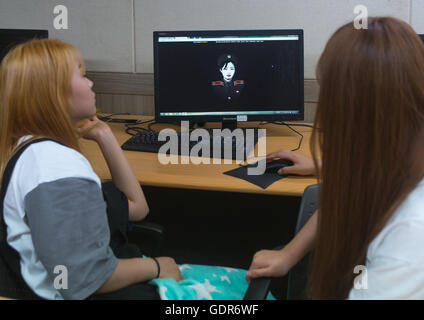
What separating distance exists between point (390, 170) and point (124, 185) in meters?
0.81

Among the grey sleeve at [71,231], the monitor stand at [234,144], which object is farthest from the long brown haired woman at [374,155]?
the monitor stand at [234,144]

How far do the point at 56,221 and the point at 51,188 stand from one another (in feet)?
0.20

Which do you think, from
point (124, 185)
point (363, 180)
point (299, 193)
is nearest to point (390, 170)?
point (363, 180)

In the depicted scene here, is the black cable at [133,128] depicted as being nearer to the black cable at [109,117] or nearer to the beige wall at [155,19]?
the black cable at [109,117]

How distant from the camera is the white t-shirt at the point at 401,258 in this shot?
0.64 m

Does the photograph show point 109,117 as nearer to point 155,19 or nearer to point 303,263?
point 155,19

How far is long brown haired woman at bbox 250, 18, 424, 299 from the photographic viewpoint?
0.66 metres

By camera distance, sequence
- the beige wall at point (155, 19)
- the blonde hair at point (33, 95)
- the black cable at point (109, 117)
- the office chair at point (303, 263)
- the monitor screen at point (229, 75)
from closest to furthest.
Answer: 1. the blonde hair at point (33, 95)
2. the office chair at point (303, 263)
3. the monitor screen at point (229, 75)
4. the beige wall at point (155, 19)
5. the black cable at point (109, 117)


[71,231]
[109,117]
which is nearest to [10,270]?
[71,231]

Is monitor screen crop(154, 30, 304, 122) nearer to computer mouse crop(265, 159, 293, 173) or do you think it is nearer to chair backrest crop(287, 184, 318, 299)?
computer mouse crop(265, 159, 293, 173)

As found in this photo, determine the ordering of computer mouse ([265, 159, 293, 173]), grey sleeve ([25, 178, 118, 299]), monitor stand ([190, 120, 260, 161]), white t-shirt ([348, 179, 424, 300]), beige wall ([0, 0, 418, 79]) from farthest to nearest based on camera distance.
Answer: beige wall ([0, 0, 418, 79])
monitor stand ([190, 120, 260, 161])
computer mouse ([265, 159, 293, 173])
grey sleeve ([25, 178, 118, 299])
white t-shirt ([348, 179, 424, 300])

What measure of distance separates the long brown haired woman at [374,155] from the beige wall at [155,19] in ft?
4.33

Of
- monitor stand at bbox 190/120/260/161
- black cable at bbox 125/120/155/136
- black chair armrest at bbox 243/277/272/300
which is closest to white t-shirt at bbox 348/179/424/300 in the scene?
black chair armrest at bbox 243/277/272/300

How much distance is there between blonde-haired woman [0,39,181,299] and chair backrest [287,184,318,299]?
1.22 ft
